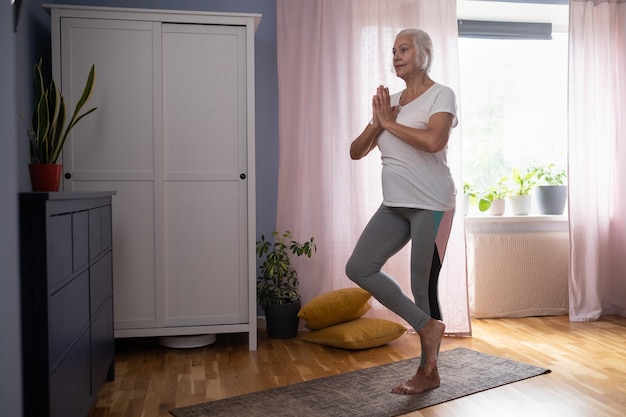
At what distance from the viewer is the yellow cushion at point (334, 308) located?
3551mm

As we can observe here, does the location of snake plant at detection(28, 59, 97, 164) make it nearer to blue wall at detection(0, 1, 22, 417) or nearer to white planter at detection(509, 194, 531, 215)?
blue wall at detection(0, 1, 22, 417)

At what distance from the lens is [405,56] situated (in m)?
2.61

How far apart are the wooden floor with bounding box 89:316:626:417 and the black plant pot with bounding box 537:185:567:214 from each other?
0.81m

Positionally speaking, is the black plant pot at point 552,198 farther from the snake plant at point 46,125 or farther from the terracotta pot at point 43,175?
the terracotta pot at point 43,175

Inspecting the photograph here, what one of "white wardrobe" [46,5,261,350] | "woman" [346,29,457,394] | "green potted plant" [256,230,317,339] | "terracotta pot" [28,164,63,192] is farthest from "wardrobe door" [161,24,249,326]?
"woman" [346,29,457,394]

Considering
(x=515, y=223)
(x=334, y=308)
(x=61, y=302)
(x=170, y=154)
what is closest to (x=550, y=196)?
(x=515, y=223)

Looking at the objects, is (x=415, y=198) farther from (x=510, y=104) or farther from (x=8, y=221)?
(x=510, y=104)

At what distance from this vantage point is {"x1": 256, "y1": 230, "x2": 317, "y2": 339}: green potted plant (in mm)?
3678

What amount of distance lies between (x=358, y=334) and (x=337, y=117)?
1301 millimetres

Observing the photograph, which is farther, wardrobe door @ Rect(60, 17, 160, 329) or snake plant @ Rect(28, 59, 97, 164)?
wardrobe door @ Rect(60, 17, 160, 329)

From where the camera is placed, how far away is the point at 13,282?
4.78ft

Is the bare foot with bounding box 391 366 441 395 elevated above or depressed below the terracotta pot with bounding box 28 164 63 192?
below

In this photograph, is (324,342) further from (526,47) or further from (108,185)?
(526,47)

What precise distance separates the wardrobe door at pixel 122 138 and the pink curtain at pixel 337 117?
0.85 metres
